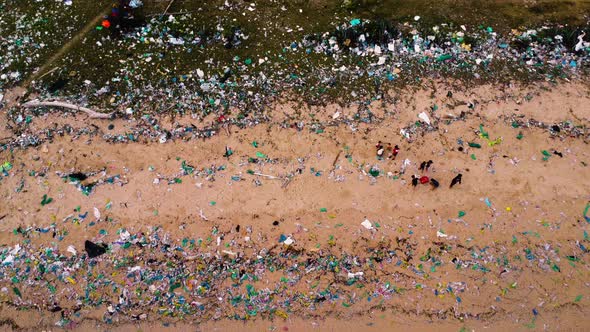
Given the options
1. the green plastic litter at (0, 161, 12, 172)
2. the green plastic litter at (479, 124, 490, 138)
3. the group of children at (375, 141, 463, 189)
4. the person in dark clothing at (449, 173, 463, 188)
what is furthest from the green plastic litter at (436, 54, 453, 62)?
the green plastic litter at (0, 161, 12, 172)

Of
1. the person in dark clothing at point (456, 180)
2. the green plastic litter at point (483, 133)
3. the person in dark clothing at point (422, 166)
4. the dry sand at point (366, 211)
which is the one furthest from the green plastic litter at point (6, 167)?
the green plastic litter at point (483, 133)

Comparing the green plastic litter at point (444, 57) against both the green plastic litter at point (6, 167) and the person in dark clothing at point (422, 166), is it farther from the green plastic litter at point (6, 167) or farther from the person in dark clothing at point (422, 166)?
the green plastic litter at point (6, 167)

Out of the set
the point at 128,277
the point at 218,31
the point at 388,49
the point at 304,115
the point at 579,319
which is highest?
the point at 218,31

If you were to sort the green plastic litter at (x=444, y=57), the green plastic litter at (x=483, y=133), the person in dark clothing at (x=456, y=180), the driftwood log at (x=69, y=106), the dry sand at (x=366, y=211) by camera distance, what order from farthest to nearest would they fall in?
the green plastic litter at (x=444, y=57) → the driftwood log at (x=69, y=106) → the green plastic litter at (x=483, y=133) → the person in dark clothing at (x=456, y=180) → the dry sand at (x=366, y=211)

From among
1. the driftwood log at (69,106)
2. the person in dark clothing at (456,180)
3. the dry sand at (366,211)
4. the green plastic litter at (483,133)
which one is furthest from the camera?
the driftwood log at (69,106)

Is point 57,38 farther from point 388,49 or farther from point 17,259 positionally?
point 388,49

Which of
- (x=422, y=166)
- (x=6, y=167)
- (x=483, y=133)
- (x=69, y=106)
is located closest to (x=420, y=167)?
(x=422, y=166)

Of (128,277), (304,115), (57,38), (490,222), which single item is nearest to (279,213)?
(304,115)

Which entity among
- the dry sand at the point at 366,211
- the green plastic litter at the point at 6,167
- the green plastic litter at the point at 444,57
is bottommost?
the dry sand at the point at 366,211

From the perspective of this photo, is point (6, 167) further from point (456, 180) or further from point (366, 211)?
point (456, 180)
